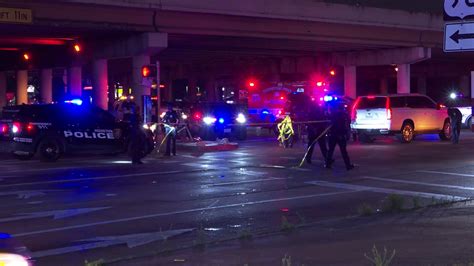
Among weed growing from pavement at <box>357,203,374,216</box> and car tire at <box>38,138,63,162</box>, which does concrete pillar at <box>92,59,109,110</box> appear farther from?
A: weed growing from pavement at <box>357,203,374,216</box>

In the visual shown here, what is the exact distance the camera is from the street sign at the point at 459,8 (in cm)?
842

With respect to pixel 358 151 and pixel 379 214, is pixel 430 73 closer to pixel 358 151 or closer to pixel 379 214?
pixel 358 151

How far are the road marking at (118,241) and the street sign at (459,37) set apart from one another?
4269 mm

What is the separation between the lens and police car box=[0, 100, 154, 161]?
20328mm

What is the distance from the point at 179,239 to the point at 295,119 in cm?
1634

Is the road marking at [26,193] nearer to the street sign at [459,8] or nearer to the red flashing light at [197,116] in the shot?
the street sign at [459,8]

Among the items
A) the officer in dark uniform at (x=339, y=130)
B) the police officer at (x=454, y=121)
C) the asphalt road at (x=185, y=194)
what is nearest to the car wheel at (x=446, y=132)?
the police officer at (x=454, y=121)

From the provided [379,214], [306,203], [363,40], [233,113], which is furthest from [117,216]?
[363,40]

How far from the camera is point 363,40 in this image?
130 feet

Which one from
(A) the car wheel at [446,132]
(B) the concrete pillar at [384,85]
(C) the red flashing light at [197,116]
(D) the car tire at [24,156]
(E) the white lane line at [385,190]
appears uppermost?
(B) the concrete pillar at [384,85]

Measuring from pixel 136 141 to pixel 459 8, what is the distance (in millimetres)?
12324

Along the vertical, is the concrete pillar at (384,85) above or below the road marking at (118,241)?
above

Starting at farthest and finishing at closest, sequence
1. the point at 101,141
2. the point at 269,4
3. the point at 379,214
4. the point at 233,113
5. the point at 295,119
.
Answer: the point at 269,4
the point at 233,113
the point at 295,119
the point at 101,141
the point at 379,214

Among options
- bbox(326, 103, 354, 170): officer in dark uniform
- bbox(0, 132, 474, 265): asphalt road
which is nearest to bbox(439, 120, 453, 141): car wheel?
bbox(0, 132, 474, 265): asphalt road
